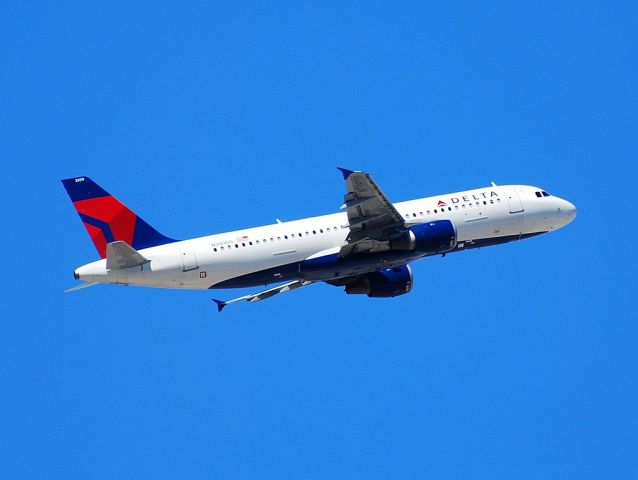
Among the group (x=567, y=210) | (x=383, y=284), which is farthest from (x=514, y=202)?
(x=383, y=284)

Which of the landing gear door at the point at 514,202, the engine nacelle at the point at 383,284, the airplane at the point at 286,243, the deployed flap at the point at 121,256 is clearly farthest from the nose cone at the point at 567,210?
the deployed flap at the point at 121,256

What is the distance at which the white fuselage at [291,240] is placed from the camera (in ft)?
191

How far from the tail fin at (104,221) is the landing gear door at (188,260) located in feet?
6.03

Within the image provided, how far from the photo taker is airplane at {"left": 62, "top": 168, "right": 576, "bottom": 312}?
2264 inches

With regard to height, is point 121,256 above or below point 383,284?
above

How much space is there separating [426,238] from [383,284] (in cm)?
711

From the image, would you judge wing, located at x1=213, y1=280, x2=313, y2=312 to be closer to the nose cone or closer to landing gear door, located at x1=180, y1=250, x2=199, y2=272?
landing gear door, located at x1=180, y1=250, x2=199, y2=272

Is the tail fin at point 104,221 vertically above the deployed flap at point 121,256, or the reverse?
the tail fin at point 104,221

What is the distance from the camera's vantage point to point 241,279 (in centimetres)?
5972

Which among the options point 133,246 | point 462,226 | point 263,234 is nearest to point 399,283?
point 462,226

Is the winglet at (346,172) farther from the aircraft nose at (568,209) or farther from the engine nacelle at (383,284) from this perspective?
the aircraft nose at (568,209)

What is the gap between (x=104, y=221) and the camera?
6003cm

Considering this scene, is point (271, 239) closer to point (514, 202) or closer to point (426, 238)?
point (426, 238)

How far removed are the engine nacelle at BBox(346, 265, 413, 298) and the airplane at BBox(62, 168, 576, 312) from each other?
8.14 feet
